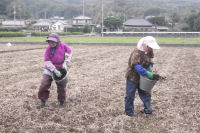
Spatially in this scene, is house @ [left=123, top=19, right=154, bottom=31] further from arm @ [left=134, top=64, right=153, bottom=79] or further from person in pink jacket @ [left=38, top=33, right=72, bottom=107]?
arm @ [left=134, top=64, right=153, bottom=79]

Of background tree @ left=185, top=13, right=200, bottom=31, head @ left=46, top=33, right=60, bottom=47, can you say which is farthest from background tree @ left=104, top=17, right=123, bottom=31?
head @ left=46, top=33, right=60, bottom=47

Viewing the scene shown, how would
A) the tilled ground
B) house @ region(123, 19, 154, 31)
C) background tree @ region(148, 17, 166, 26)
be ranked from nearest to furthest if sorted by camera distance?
the tilled ground
house @ region(123, 19, 154, 31)
background tree @ region(148, 17, 166, 26)

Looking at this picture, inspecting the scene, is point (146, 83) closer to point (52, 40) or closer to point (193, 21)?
point (52, 40)

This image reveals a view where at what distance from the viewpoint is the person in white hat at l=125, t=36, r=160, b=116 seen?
13.7 feet

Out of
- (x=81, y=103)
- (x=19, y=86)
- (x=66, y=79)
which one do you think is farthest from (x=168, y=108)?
(x=19, y=86)

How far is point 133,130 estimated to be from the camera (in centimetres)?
405

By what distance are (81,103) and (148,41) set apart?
2074mm

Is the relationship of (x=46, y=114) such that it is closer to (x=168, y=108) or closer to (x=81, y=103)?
(x=81, y=103)

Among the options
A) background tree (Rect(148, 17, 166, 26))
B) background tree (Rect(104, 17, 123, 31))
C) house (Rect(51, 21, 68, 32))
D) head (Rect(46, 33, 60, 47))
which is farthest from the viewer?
house (Rect(51, 21, 68, 32))

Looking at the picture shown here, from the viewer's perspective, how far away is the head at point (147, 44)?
163 inches

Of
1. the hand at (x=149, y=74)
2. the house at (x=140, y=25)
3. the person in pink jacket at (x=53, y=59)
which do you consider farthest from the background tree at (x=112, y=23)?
the hand at (x=149, y=74)

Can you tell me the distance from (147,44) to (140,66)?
1.25 ft

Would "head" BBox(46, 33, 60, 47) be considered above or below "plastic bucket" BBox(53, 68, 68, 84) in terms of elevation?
above

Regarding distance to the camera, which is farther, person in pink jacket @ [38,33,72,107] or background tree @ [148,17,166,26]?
background tree @ [148,17,166,26]
